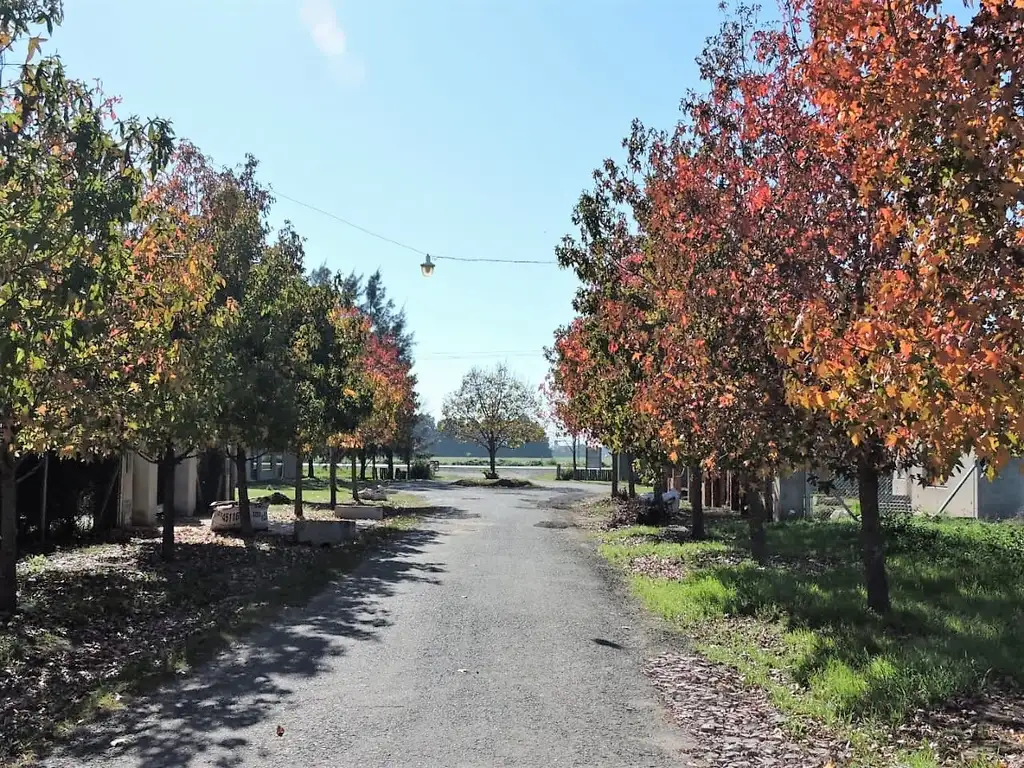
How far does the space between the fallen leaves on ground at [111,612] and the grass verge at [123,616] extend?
0.04 ft

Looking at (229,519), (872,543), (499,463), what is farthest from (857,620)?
(499,463)

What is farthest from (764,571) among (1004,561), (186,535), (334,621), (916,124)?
(186,535)

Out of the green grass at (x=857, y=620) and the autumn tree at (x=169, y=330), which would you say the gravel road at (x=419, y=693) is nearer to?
the green grass at (x=857, y=620)

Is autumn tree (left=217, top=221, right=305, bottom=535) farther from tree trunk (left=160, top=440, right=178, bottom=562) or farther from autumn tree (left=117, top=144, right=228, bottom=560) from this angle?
autumn tree (left=117, top=144, right=228, bottom=560)

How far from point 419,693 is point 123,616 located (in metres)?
4.81

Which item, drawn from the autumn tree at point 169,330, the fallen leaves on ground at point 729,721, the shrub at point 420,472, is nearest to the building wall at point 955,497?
the fallen leaves on ground at point 729,721

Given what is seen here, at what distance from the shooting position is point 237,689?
21.1ft

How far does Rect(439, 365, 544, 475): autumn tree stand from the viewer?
185ft

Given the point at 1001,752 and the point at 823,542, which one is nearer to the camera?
the point at 1001,752

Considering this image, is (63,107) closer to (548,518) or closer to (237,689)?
(237,689)

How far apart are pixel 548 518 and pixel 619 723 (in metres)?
18.0

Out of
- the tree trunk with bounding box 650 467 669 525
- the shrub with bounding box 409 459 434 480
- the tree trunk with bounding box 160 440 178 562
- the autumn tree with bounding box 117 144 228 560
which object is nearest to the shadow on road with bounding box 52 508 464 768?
the autumn tree with bounding box 117 144 228 560

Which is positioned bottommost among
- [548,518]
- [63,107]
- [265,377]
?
[548,518]

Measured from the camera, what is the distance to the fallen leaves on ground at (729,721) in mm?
5062
